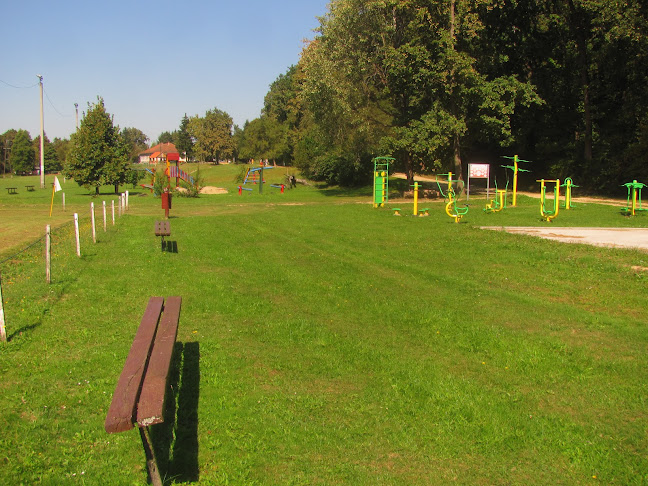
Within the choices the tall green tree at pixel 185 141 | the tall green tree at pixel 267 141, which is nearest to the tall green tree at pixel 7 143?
the tall green tree at pixel 185 141

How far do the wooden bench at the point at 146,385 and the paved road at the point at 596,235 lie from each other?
11.4 m

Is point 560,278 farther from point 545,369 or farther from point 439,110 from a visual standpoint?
point 439,110

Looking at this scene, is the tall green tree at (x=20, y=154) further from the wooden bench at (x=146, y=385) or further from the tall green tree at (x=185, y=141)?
the wooden bench at (x=146, y=385)

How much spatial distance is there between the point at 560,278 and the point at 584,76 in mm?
27871

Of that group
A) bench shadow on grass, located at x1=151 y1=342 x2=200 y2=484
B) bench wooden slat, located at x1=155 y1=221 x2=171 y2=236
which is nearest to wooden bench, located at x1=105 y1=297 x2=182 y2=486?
bench shadow on grass, located at x1=151 y1=342 x2=200 y2=484

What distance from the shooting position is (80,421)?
4652mm

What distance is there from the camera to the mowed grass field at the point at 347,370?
13.4 ft

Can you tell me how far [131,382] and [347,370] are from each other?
8.01 feet

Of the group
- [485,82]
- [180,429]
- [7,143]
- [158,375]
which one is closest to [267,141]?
[485,82]

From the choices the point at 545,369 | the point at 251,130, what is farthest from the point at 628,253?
the point at 251,130

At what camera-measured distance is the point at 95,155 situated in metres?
39.2

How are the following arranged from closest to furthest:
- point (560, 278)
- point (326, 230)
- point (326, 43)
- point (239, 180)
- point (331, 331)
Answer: point (331, 331)
point (560, 278)
point (326, 230)
point (326, 43)
point (239, 180)

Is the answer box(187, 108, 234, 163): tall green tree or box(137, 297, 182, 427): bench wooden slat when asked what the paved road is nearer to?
box(137, 297, 182, 427): bench wooden slat

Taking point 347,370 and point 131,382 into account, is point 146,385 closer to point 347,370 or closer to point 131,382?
point 131,382
